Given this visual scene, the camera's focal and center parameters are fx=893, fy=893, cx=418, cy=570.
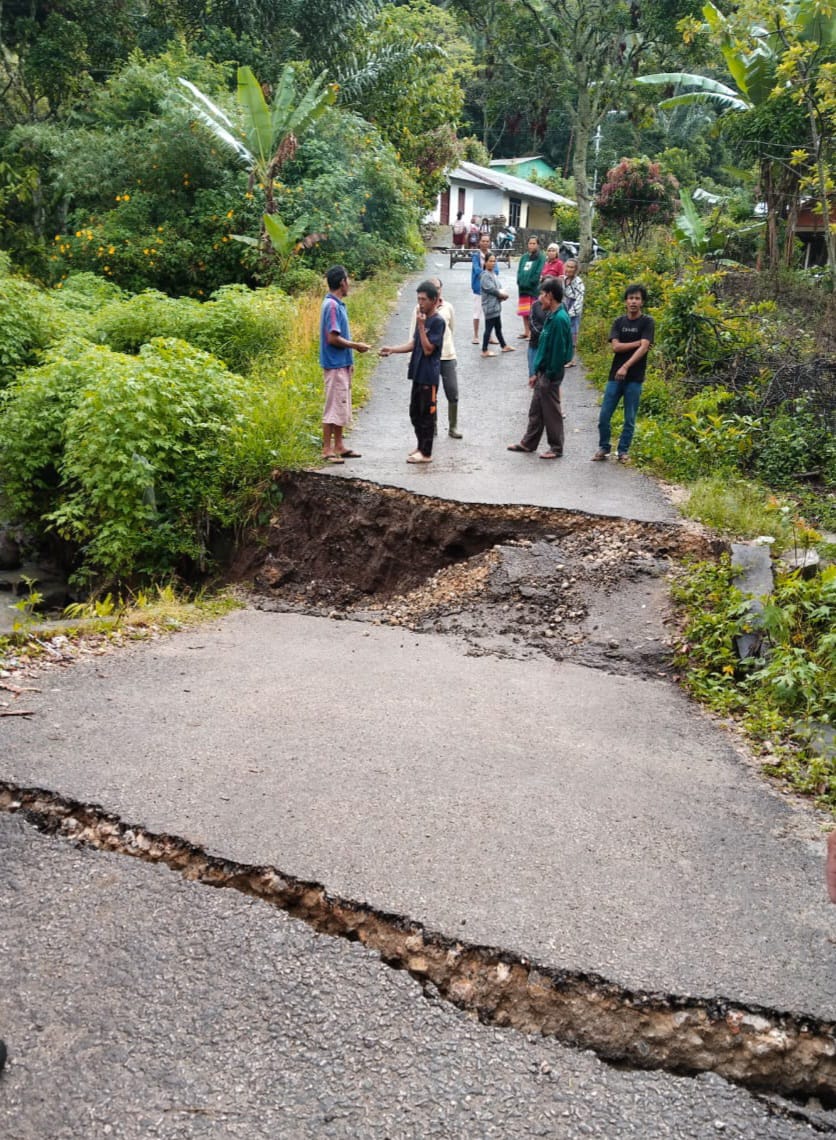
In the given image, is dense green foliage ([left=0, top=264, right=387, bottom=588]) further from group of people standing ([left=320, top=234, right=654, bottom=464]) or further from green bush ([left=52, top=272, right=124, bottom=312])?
green bush ([left=52, top=272, right=124, bottom=312])

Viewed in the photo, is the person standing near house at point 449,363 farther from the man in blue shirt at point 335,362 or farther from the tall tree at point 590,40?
the tall tree at point 590,40

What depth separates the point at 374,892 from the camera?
3.51 meters

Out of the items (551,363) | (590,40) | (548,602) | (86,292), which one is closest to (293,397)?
(551,363)

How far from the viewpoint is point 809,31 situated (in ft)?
53.7

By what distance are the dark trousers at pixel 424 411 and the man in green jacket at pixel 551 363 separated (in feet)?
3.85

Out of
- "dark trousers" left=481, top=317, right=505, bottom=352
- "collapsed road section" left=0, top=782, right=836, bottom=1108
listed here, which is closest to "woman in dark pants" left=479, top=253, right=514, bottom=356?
"dark trousers" left=481, top=317, right=505, bottom=352

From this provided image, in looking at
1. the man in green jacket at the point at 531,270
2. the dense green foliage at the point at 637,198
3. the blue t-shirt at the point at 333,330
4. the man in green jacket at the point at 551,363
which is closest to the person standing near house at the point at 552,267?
the man in green jacket at the point at 531,270

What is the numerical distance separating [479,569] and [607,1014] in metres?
4.92

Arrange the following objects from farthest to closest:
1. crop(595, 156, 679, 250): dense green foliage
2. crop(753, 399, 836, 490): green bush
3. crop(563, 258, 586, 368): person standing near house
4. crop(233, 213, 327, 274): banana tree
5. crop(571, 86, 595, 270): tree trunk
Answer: crop(595, 156, 679, 250): dense green foliage → crop(571, 86, 595, 270): tree trunk → crop(233, 213, 327, 274): banana tree → crop(563, 258, 586, 368): person standing near house → crop(753, 399, 836, 490): green bush

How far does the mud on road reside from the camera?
680 cm

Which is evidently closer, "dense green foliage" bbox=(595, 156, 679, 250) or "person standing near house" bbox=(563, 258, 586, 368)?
"person standing near house" bbox=(563, 258, 586, 368)

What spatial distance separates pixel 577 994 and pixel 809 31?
18683 mm

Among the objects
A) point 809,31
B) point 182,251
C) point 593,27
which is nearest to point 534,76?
point 593,27

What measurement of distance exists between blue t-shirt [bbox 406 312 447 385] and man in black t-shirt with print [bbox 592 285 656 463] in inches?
71.0
